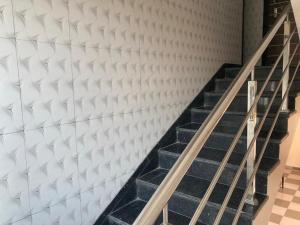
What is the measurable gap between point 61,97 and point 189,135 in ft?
4.26

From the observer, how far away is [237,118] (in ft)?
7.81

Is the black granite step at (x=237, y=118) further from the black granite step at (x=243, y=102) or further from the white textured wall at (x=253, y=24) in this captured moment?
the white textured wall at (x=253, y=24)

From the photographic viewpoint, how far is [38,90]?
149 cm

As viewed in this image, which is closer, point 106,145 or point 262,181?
point 262,181

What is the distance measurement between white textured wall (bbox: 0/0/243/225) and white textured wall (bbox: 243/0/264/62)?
66.7 inches

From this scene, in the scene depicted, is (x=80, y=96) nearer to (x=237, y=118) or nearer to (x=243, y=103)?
(x=237, y=118)

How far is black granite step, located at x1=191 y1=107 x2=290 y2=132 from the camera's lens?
1.95 m

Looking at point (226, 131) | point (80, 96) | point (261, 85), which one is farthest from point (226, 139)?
point (80, 96)

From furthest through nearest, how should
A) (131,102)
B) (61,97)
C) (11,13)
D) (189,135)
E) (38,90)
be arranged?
1. (189,135)
2. (131,102)
3. (61,97)
4. (38,90)
5. (11,13)

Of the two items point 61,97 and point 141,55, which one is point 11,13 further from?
point 141,55

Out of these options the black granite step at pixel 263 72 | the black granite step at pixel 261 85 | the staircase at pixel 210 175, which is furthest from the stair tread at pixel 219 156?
the black granite step at pixel 263 72

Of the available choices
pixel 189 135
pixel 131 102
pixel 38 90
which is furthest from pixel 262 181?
pixel 38 90

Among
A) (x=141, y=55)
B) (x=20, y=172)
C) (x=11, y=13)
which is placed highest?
(x=11, y=13)

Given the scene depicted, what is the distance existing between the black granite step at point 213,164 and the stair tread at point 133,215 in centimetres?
38
